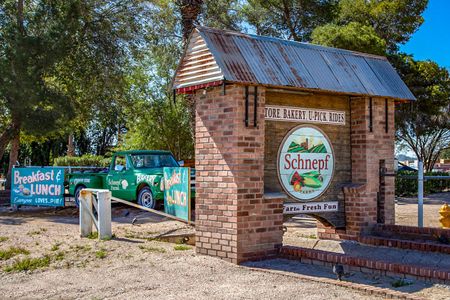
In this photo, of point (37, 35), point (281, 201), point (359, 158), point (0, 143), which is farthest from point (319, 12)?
point (281, 201)

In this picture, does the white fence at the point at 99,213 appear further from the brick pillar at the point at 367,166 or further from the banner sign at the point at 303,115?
the brick pillar at the point at 367,166

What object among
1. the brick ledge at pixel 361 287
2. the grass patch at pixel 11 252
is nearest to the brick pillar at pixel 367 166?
the brick ledge at pixel 361 287

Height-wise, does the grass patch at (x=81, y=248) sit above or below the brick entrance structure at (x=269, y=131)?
below

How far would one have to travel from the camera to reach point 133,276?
6738 mm

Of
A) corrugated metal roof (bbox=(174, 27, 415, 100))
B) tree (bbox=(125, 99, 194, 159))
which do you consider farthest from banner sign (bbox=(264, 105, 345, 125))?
tree (bbox=(125, 99, 194, 159))

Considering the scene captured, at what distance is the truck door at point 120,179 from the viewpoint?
15.2 m

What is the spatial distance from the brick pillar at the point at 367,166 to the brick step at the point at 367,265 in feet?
6.02

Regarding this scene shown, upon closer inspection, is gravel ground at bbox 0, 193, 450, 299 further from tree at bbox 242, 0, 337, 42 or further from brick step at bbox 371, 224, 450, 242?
tree at bbox 242, 0, 337, 42

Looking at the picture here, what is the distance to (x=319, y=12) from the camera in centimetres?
2459

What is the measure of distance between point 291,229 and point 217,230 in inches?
150

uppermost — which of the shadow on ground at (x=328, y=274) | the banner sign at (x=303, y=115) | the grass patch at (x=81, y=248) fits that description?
the banner sign at (x=303, y=115)

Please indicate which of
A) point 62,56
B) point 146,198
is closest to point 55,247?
point 146,198

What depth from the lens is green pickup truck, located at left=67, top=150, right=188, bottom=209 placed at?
14.4m

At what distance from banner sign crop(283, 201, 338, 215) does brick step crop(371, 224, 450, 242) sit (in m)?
0.86
